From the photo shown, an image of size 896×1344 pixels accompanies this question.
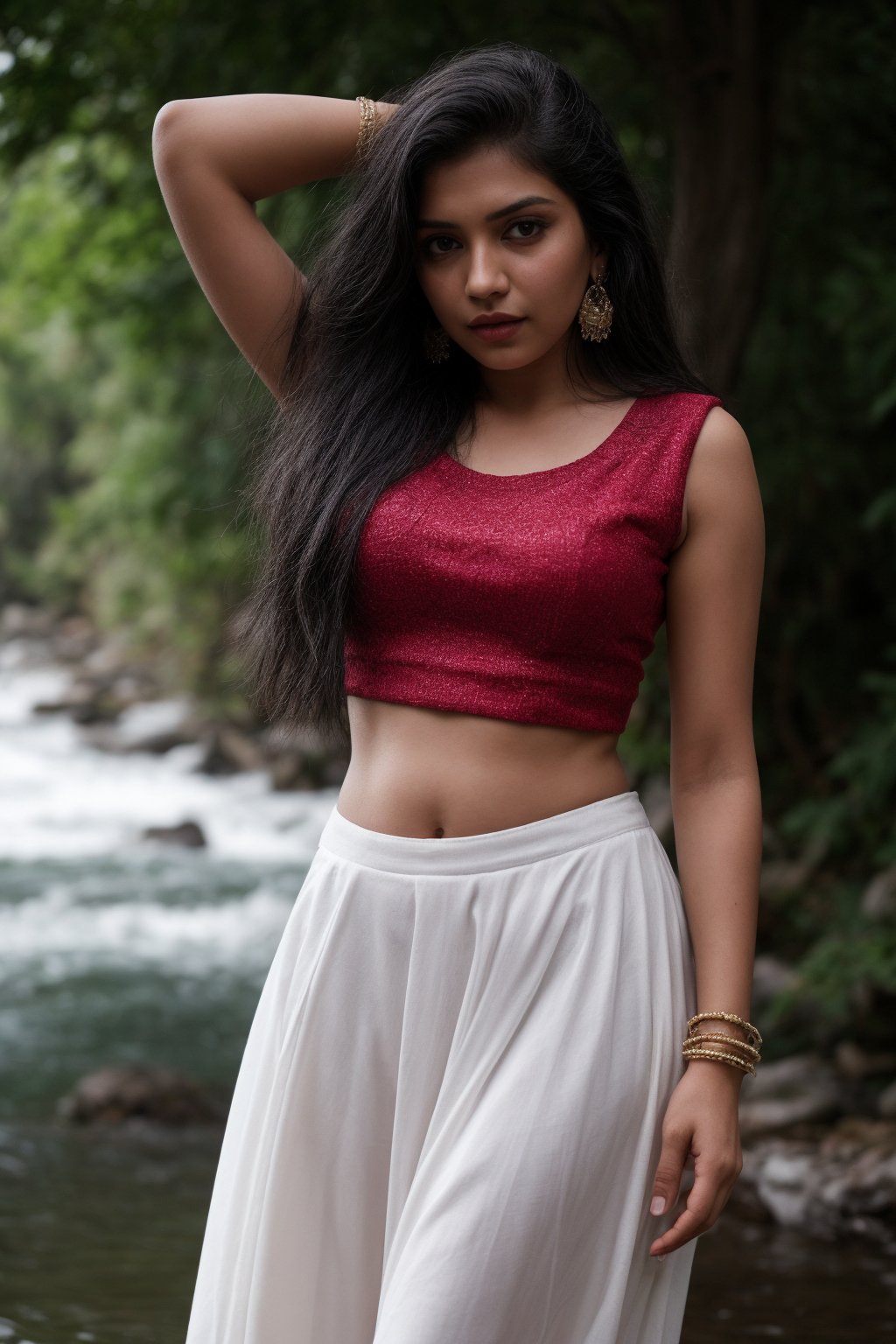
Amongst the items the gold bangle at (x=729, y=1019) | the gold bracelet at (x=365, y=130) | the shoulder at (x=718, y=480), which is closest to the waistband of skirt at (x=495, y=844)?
the gold bangle at (x=729, y=1019)

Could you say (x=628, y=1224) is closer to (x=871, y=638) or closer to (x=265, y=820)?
(x=871, y=638)

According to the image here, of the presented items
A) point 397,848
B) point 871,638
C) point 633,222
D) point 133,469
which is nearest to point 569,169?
point 633,222

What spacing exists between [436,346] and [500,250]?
0.20 metres

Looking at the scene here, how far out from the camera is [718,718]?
1.82 m

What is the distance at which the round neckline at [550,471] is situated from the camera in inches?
71.9

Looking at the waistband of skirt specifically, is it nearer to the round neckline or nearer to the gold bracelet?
the round neckline

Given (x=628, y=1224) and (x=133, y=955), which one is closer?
(x=628, y=1224)

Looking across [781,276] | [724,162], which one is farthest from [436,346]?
[781,276]

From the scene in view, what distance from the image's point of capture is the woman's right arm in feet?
6.55

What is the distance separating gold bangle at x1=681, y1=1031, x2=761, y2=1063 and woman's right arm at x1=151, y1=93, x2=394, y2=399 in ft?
3.21

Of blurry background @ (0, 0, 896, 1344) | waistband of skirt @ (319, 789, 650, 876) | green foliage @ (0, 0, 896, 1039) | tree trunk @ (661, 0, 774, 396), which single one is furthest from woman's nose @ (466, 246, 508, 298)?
tree trunk @ (661, 0, 774, 396)

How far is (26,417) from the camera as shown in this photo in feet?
75.6

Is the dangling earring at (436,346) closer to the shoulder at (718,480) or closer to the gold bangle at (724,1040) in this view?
the shoulder at (718,480)

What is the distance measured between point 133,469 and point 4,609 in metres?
12.4
